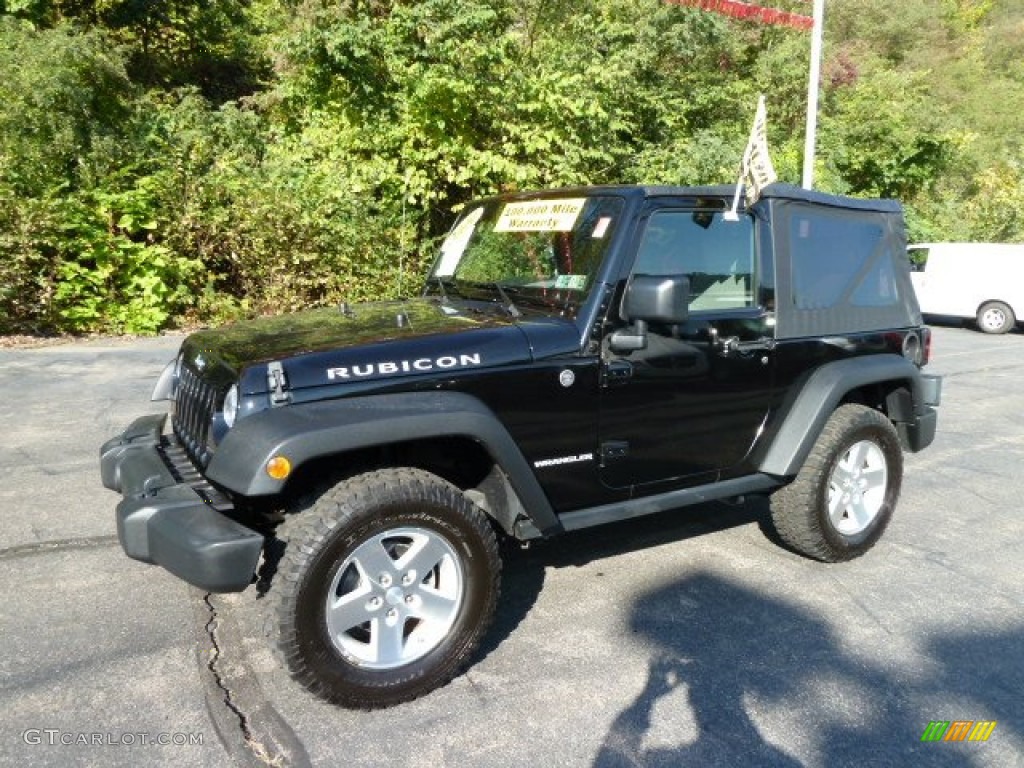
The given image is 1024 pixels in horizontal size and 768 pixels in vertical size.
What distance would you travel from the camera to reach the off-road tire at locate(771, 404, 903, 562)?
3859 mm

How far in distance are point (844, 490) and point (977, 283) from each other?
13.3 metres

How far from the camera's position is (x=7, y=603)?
3.41 metres

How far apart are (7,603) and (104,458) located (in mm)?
771

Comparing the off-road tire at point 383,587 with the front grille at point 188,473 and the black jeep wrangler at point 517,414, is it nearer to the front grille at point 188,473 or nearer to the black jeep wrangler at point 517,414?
the black jeep wrangler at point 517,414

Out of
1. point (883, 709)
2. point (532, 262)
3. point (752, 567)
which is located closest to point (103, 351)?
point (532, 262)

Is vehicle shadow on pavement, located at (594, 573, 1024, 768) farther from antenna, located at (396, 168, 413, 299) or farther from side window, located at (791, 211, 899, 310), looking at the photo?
antenna, located at (396, 168, 413, 299)

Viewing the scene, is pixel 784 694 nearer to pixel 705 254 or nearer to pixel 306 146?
pixel 705 254

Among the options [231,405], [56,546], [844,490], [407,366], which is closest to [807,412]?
[844,490]

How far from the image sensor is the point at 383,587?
2734 millimetres

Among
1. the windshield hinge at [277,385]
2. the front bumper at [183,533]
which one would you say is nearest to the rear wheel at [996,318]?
the windshield hinge at [277,385]

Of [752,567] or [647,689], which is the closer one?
[647,689]

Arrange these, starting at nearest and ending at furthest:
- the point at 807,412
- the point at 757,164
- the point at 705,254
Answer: the point at 757,164
the point at 705,254
the point at 807,412

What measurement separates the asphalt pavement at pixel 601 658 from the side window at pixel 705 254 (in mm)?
1399

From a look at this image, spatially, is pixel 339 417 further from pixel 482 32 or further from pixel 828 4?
pixel 828 4
